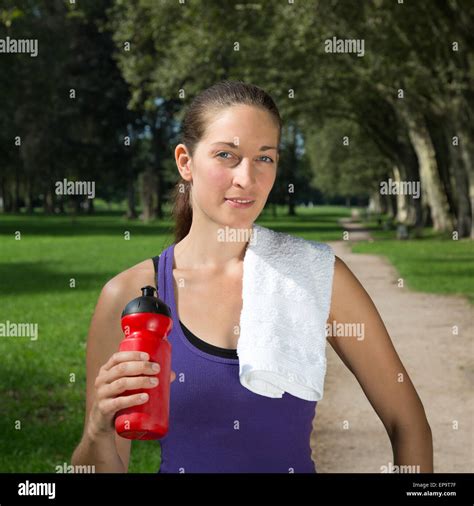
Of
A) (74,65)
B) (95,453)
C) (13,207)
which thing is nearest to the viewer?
(95,453)

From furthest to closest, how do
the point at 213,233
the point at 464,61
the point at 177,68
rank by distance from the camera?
1. the point at 177,68
2. the point at 464,61
3. the point at 213,233

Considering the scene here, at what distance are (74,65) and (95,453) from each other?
6371 centimetres

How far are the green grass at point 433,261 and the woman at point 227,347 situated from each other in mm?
14964

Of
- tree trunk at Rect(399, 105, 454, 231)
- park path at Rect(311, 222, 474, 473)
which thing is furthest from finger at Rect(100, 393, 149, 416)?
tree trunk at Rect(399, 105, 454, 231)

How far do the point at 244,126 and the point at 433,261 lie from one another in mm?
24460

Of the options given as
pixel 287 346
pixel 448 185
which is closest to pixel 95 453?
pixel 287 346

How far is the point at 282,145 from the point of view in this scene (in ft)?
143

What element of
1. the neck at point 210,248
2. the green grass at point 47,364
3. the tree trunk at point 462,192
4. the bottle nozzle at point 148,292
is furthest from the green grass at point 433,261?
the bottle nozzle at point 148,292

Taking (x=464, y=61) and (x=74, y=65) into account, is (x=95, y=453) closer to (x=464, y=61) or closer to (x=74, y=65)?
(x=464, y=61)

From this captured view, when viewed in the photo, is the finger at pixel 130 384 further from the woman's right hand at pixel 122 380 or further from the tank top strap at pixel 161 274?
the tank top strap at pixel 161 274

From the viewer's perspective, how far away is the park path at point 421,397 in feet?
22.6

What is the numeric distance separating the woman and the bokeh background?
500 mm
